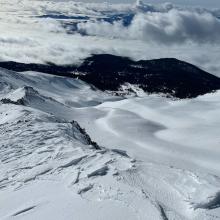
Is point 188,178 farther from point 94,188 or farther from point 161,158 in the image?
point 161,158

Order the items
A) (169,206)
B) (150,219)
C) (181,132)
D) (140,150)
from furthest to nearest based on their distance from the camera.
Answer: (181,132)
(140,150)
(169,206)
(150,219)

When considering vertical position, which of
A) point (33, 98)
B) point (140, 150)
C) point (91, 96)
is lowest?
point (91, 96)

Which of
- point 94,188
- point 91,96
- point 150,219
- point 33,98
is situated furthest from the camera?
point 91,96

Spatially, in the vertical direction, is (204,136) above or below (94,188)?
below

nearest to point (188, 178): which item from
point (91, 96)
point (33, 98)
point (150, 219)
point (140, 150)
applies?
point (150, 219)

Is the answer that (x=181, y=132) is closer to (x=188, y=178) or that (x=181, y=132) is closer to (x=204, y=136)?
(x=204, y=136)

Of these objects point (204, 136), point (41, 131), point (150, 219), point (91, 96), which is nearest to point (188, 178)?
point (150, 219)

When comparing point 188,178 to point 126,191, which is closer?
point 126,191

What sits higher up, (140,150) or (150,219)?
(150,219)

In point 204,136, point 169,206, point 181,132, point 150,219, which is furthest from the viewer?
point 181,132
